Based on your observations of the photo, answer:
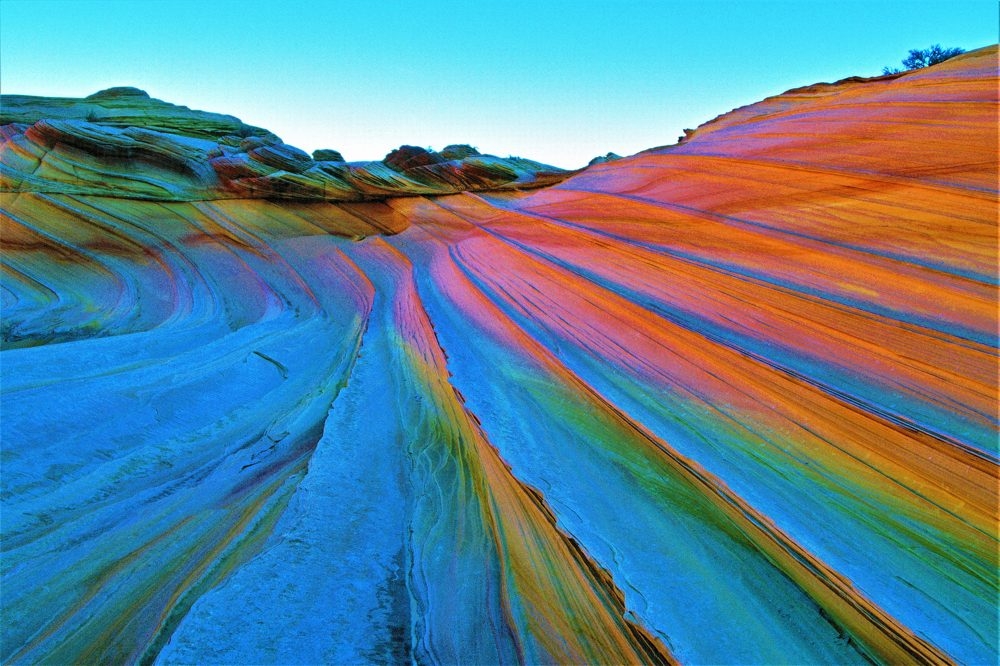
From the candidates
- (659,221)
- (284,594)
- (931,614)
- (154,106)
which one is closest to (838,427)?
(931,614)

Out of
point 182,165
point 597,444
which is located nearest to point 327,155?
point 182,165

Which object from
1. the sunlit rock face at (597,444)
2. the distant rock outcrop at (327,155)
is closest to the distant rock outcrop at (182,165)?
the distant rock outcrop at (327,155)

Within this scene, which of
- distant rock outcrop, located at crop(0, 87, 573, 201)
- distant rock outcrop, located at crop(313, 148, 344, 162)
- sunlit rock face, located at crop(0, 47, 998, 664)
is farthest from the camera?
distant rock outcrop, located at crop(313, 148, 344, 162)

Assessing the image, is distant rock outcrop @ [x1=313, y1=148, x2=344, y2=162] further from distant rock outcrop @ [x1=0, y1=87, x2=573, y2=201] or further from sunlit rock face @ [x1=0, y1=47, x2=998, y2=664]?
sunlit rock face @ [x1=0, y1=47, x2=998, y2=664]

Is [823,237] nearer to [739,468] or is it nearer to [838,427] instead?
[838,427]

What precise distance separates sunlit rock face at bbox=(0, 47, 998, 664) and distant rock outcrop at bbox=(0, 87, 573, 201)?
Result: 3693 millimetres

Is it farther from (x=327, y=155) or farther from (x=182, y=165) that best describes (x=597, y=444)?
→ (x=327, y=155)

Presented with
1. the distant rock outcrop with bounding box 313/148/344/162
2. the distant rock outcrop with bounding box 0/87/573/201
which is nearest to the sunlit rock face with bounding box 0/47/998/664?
the distant rock outcrop with bounding box 0/87/573/201

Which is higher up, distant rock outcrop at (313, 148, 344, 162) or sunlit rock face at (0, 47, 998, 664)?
distant rock outcrop at (313, 148, 344, 162)

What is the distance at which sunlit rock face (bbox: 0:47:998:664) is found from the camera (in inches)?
59.0

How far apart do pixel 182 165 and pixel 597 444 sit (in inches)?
331

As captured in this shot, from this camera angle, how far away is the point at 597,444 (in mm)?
2332

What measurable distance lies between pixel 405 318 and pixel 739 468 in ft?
10.1

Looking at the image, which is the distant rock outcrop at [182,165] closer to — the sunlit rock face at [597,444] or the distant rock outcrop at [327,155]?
the distant rock outcrop at [327,155]
